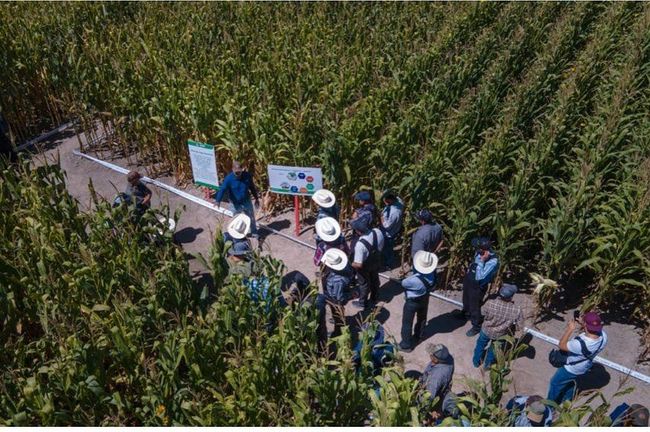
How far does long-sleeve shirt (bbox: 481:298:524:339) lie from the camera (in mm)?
5761

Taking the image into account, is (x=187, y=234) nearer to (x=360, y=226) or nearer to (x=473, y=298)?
(x=360, y=226)

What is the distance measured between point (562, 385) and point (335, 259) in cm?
272

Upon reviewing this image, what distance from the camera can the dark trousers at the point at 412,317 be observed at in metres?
6.16

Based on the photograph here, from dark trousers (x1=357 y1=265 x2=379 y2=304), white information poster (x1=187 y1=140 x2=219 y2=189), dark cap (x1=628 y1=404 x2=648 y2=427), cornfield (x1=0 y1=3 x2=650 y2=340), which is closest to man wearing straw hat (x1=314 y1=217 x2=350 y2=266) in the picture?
dark trousers (x1=357 y1=265 x2=379 y2=304)

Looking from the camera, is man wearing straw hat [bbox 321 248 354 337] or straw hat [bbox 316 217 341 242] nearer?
man wearing straw hat [bbox 321 248 354 337]

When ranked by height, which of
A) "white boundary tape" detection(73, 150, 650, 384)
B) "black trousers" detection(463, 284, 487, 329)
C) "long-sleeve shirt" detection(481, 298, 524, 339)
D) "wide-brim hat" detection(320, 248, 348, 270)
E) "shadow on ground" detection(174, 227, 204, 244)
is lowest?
"shadow on ground" detection(174, 227, 204, 244)

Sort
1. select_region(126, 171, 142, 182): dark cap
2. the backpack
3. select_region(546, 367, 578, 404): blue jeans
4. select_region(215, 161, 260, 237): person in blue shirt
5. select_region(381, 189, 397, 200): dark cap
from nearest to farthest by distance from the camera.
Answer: the backpack, select_region(546, 367, 578, 404): blue jeans, select_region(381, 189, 397, 200): dark cap, select_region(126, 171, 142, 182): dark cap, select_region(215, 161, 260, 237): person in blue shirt

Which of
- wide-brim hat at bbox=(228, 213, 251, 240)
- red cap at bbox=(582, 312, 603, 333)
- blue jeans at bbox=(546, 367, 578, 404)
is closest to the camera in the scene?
red cap at bbox=(582, 312, 603, 333)

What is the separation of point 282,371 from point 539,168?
4958 mm

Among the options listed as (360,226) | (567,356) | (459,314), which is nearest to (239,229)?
(360,226)

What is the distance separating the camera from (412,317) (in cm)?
626

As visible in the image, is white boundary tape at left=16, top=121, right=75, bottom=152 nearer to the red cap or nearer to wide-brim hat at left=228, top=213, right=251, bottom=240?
wide-brim hat at left=228, top=213, right=251, bottom=240

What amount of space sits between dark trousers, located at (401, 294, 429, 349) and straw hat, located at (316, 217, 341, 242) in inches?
45.2

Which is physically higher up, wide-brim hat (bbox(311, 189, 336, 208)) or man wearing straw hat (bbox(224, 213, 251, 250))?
man wearing straw hat (bbox(224, 213, 251, 250))
